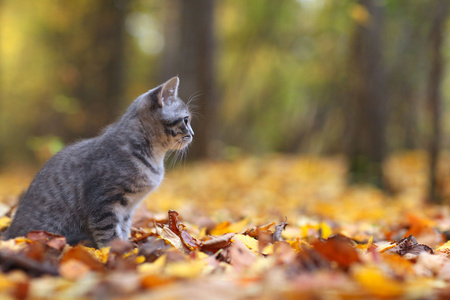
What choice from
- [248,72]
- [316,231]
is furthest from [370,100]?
[248,72]

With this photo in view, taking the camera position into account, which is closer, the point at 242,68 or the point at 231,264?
the point at 231,264

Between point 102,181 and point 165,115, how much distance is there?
677 mm

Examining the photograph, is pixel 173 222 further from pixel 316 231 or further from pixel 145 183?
pixel 316 231

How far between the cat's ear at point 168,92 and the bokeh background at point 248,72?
109 cm

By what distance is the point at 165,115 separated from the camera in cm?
305

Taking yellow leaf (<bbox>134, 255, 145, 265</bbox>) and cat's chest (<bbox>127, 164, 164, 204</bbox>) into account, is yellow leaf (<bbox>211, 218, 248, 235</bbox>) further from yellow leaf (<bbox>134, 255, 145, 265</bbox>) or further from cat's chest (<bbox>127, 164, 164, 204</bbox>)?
yellow leaf (<bbox>134, 255, 145, 265</bbox>)

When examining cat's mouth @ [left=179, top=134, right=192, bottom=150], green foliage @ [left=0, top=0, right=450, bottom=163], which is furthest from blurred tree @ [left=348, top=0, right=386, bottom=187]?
cat's mouth @ [left=179, top=134, right=192, bottom=150]

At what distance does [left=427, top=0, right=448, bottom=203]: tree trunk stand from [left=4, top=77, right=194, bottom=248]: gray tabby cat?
365 centimetres

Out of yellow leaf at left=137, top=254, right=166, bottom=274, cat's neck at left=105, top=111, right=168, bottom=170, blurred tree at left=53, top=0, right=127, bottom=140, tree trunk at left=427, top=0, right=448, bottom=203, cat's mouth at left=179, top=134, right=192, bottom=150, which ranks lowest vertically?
yellow leaf at left=137, top=254, right=166, bottom=274

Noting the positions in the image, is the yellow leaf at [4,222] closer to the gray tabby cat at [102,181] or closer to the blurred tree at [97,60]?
the gray tabby cat at [102,181]

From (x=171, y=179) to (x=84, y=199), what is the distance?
5.38 meters

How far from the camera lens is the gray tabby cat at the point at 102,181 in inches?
102

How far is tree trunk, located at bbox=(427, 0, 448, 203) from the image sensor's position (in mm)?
5238

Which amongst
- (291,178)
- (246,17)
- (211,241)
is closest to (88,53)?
(291,178)
